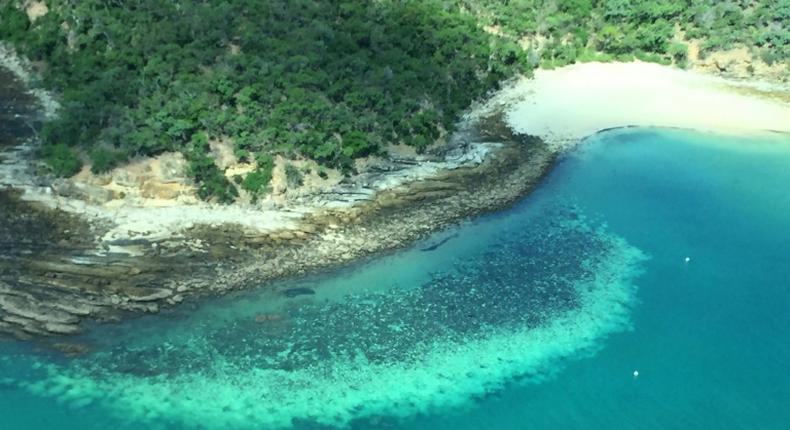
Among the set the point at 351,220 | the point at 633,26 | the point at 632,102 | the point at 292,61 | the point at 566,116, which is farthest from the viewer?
the point at 633,26

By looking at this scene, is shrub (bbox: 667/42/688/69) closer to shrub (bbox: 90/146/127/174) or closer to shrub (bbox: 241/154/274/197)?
shrub (bbox: 241/154/274/197)

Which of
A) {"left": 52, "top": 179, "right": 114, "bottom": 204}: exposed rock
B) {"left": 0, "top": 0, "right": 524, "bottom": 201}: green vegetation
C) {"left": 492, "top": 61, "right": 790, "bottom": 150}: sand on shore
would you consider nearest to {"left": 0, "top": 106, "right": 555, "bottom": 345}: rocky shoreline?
{"left": 52, "top": 179, "right": 114, "bottom": 204}: exposed rock

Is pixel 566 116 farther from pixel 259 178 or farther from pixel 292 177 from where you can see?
pixel 259 178

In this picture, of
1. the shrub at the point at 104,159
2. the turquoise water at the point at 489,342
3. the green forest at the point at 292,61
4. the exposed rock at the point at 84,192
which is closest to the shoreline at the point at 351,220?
the exposed rock at the point at 84,192

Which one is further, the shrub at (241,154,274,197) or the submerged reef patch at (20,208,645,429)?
the shrub at (241,154,274,197)

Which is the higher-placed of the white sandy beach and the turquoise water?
the white sandy beach

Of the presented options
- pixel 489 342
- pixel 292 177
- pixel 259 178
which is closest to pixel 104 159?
pixel 259 178

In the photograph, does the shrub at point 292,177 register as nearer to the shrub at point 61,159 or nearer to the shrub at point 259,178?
the shrub at point 259,178
